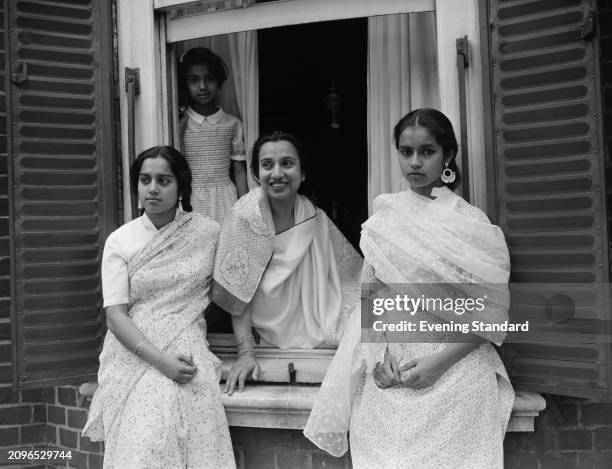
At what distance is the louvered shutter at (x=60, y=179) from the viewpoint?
115 inches

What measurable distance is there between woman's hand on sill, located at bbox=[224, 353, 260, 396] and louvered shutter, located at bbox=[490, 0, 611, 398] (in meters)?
1.00

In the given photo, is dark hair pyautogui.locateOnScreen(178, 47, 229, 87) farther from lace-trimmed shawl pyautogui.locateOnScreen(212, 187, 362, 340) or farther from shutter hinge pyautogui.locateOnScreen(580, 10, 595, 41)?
shutter hinge pyautogui.locateOnScreen(580, 10, 595, 41)

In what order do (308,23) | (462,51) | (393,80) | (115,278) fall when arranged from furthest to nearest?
(308,23) < (393,80) < (462,51) < (115,278)

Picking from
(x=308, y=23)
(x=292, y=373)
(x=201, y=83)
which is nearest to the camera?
(x=292, y=373)

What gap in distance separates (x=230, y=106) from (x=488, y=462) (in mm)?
2092

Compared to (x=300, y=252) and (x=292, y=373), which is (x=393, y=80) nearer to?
(x=300, y=252)

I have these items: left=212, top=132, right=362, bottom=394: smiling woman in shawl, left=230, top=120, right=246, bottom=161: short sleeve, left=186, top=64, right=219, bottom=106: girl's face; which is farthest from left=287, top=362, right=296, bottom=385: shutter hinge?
left=186, top=64, right=219, bottom=106: girl's face

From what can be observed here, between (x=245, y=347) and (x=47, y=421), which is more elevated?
(x=245, y=347)

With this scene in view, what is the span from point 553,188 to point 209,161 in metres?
1.63

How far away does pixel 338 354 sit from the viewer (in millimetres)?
2635

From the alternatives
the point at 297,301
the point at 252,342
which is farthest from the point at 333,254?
the point at 252,342

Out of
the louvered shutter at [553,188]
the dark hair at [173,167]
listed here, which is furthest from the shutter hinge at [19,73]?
the louvered shutter at [553,188]

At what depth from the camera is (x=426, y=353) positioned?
2473mm

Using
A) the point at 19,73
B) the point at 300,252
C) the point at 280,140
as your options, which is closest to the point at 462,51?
the point at 280,140
